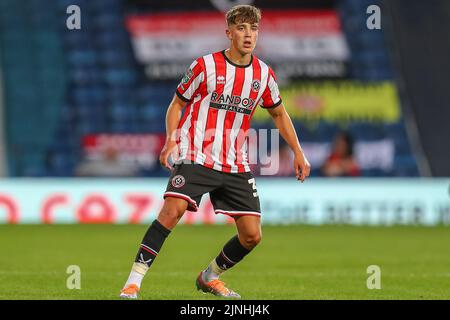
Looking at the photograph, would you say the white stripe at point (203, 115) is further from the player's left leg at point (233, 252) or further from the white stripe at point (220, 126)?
the player's left leg at point (233, 252)

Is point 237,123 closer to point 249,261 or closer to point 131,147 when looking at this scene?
point 249,261

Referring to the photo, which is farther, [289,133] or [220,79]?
[289,133]

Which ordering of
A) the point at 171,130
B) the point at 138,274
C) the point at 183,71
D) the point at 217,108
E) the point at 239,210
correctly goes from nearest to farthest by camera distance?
the point at 138,274
the point at 171,130
the point at 217,108
the point at 239,210
the point at 183,71

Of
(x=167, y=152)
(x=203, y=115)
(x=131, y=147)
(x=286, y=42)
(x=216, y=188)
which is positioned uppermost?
(x=286, y=42)

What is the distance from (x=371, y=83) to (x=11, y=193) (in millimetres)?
8514

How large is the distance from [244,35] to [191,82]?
492 millimetres

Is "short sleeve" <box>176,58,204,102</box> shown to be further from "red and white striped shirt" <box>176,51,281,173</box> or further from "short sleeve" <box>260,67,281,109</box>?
"short sleeve" <box>260,67,281,109</box>

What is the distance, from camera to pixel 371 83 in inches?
898

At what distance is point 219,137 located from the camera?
7742mm

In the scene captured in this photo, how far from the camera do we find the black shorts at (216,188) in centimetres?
761

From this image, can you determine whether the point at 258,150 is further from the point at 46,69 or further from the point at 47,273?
the point at 47,273

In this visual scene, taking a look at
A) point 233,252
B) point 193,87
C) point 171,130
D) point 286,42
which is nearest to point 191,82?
point 193,87

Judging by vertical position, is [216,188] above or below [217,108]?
below

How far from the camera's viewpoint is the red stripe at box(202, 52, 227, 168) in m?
7.67
